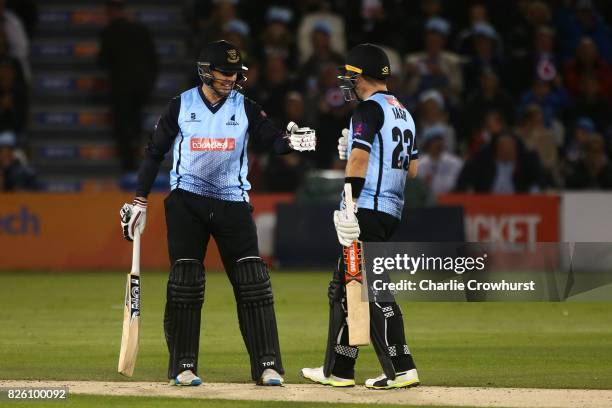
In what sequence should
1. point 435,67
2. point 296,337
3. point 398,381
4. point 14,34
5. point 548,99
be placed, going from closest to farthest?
1. point 398,381
2. point 296,337
3. point 435,67
4. point 548,99
5. point 14,34

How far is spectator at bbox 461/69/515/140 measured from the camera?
846 inches

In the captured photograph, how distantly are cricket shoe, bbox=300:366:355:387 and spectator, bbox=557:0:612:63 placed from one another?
14.1m

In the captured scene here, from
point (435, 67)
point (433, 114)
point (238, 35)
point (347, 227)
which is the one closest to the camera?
point (347, 227)

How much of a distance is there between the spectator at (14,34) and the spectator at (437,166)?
6722 millimetres

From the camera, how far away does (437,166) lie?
20516mm

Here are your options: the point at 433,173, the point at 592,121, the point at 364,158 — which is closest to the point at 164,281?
the point at 433,173

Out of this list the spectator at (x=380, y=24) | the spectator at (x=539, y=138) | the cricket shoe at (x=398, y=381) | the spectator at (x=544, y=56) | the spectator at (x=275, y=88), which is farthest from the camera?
the spectator at (x=380, y=24)

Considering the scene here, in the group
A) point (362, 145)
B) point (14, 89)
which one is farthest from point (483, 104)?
point (362, 145)

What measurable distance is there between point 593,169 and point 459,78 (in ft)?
10.1

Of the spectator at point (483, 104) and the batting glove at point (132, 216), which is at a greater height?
the spectator at point (483, 104)

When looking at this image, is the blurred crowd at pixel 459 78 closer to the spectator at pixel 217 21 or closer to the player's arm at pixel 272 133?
the spectator at pixel 217 21

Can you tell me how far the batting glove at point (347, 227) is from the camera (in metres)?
9.28

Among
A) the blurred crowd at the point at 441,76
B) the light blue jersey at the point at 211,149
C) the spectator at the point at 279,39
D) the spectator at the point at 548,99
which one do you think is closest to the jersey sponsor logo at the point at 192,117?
the light blue jersey at the point at 211,149

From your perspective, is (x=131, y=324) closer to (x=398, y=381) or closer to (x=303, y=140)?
(x=303, y=140)
